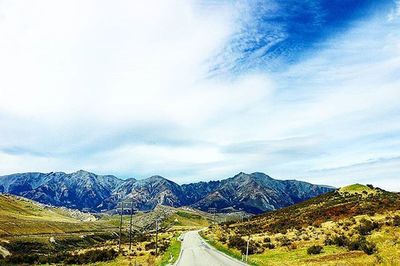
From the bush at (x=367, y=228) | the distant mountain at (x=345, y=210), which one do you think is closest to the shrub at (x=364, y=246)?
the bush at (x=367, y=228)

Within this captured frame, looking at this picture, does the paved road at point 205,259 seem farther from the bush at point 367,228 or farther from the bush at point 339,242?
the bush at point 367,228

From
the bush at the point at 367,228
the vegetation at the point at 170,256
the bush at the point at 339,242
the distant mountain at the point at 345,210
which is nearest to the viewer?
the bush at the point at 339,242

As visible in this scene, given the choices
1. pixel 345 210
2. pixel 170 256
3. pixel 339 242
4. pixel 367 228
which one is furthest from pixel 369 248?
pixel 345 210

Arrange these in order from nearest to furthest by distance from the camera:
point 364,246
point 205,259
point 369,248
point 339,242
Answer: point 369,248, point 364,246, point 339,242, point 205,259

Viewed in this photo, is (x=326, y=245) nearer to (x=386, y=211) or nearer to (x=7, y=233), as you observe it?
(x=386, y=211)

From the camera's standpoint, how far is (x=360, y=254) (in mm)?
39250

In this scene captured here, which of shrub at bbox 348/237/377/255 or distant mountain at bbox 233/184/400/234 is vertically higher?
distant mountain at bbox 233/184/400/234

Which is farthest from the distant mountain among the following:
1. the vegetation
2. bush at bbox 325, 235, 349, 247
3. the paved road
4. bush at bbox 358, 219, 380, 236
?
the paved road

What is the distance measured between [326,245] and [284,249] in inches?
239

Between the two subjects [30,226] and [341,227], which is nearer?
[341,227]

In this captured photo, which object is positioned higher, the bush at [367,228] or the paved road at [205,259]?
the bush at [367,228]

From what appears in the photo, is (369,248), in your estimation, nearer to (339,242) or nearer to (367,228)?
(339,242)

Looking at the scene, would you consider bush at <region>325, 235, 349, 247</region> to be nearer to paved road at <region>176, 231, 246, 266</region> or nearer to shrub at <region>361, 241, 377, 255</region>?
shrub at <region>361, 241, 377, 255</region>

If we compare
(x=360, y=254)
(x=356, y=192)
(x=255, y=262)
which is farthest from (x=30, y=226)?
(x=360, y=254)
